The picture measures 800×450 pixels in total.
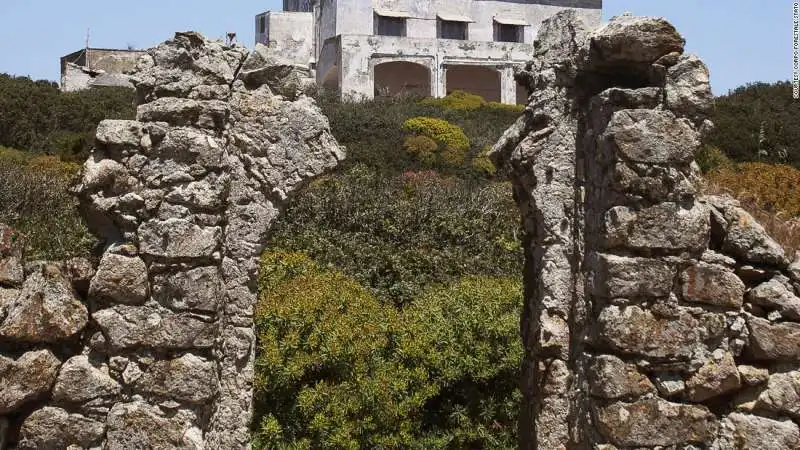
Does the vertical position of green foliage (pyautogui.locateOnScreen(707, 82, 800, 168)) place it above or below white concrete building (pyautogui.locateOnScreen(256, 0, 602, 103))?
below

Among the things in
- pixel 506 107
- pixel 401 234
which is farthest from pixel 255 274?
pixel 506 107

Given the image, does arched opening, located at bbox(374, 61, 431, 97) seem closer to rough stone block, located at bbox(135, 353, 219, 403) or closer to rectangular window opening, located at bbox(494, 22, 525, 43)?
rectangular window opening, located at bbox(494, 22, 525, 43)

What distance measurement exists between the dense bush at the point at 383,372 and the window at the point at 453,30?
3259cm

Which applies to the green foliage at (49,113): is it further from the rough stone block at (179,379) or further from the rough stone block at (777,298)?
the rough stone block at (777,298)

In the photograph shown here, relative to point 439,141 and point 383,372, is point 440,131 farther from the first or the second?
point 383,372

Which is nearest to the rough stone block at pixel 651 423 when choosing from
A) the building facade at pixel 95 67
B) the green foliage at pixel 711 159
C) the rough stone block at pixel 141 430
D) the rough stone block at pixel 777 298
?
the rough stone block at pixel 777 298

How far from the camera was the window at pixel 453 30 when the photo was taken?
129ft

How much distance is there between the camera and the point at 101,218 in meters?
4.68

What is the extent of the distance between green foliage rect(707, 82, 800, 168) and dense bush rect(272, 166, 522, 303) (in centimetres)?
1207

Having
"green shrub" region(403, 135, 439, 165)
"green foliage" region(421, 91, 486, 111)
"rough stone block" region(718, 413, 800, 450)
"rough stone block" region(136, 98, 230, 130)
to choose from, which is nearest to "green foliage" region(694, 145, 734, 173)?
"green shrub" region(403, 135, 439, 165)

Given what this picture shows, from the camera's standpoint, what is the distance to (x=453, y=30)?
3947 centimetres

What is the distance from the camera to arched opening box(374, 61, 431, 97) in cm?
3703

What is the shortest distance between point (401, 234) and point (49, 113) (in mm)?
17559

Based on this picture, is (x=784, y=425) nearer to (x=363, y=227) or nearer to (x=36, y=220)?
(x=363, y=227)
